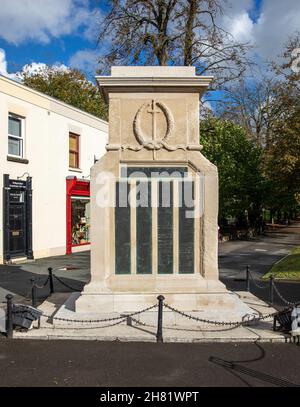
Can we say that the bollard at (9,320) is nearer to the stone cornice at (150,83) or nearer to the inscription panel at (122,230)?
the inscription panel at (122,230)

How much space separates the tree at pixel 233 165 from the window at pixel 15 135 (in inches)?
678

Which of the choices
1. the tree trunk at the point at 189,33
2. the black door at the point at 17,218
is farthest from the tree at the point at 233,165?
the black door at the point at 17,218

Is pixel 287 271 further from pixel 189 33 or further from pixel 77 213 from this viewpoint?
pixel 189 33

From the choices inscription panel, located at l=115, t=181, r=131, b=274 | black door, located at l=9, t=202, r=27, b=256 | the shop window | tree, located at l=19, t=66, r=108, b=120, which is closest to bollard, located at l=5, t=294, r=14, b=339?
inscription panel, located at l=115, t=181, r=131, b=274

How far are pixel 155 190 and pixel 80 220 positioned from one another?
1692cm

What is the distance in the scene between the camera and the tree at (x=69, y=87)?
137 feet

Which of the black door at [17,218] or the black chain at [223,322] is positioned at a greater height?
the black door at [17,218]

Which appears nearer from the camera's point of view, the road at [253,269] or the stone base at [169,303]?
the stone base at [169,303]

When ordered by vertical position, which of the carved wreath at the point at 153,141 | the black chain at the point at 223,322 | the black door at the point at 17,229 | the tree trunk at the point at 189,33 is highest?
the tree trunk at the point at 189,33

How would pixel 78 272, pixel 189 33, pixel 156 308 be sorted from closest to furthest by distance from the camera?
pixel 156 308 → pixel 78 272 → pixel 189 33

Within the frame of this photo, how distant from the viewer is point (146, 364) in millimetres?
7520

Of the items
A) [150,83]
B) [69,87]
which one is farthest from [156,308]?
[69,87]
